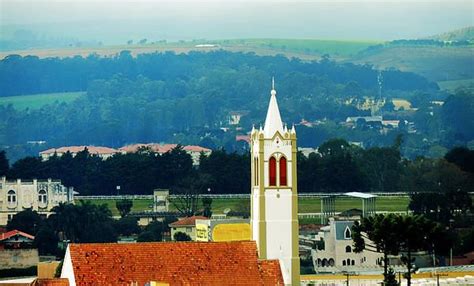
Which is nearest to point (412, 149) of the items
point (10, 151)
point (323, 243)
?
point (10, 151)

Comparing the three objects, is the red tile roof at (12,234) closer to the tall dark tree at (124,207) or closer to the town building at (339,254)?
the tall dark tree at (124,207)

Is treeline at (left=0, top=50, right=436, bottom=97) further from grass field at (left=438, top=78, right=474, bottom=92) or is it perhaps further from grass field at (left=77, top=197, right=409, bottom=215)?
grass field at (left=77, top=197, right=409, bottom=215)

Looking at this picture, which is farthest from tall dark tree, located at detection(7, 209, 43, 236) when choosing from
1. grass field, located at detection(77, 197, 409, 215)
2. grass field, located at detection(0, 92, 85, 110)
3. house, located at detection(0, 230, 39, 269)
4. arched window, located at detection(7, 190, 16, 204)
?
grass field, located at detection(0, 92, 85, 110)

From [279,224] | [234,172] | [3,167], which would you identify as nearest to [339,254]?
[279,224]

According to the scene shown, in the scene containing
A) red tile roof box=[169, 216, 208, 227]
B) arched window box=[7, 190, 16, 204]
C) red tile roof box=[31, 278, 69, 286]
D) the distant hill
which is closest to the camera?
red tile roof box=[31, 278, 69, 286]

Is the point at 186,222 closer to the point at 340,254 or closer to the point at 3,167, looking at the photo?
the point at 340,254

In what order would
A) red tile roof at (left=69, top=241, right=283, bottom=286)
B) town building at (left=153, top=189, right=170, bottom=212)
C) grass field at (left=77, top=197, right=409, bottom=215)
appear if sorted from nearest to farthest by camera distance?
red tile roof at (left=69, top=241, right=283, bottom=286), grass field at (left=77, top=197, right=409, bottom=215), town building at (left=153, top=189, right=170, bottom=212)
